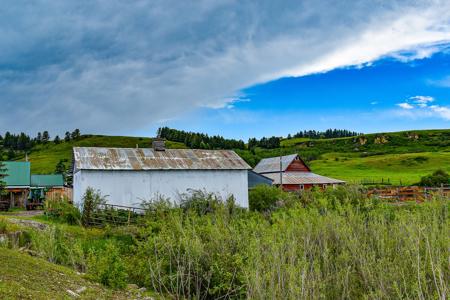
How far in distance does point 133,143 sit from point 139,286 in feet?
354

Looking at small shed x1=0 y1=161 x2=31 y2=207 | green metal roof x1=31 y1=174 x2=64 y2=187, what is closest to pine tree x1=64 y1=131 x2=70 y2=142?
green metal roof x1=31 y1=174 x2=64 y2=187

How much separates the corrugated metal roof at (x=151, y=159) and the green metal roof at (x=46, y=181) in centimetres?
2643

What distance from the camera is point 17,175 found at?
3591cm

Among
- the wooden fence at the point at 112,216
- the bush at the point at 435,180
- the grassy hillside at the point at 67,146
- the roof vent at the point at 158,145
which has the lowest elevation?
the wooden fence at the point at 112,216

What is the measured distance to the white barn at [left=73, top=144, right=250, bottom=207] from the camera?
76.7ft

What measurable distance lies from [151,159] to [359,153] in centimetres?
8605

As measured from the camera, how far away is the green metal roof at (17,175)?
35.2 m

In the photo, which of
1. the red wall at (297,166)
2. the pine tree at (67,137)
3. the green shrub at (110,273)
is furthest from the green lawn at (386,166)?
the pine tree at (67,137)

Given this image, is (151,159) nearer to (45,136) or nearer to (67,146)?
(67,146)

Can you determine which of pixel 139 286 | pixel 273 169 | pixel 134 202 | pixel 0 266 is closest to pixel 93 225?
pixel 134 202

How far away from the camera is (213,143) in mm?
97625

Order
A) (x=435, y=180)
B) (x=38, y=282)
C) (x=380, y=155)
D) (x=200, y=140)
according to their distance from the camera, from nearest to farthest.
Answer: (x=38, y=282) < (x=435, y=180) < (x=380, y=155) < (x=200, y=140)

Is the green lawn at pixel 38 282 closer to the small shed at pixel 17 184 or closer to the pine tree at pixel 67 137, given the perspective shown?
the small shed at pixel 17 184

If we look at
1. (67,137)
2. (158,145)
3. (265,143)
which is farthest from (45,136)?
(158,145)
